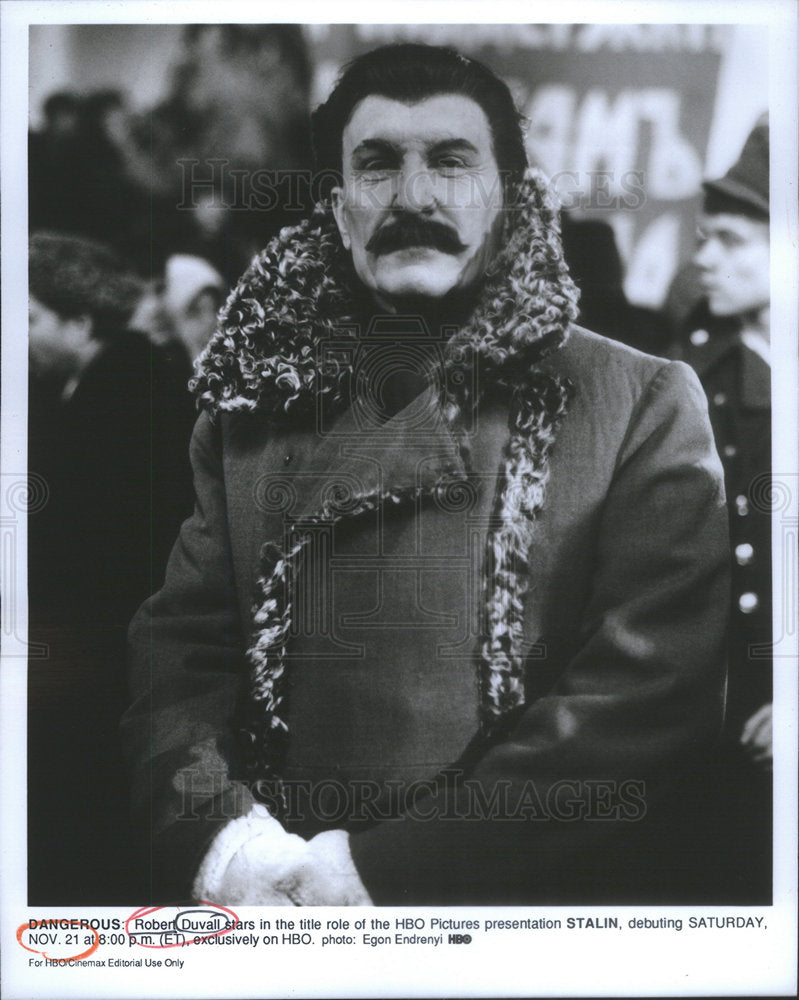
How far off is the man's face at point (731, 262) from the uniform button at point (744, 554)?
62cm

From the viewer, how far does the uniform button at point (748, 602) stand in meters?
2.77

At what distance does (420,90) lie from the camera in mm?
2738

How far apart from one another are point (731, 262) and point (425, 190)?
2.73 ft

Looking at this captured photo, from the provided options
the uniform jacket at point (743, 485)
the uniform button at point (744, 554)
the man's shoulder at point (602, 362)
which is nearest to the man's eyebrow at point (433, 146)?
the man's shoulder at point (602, 362)

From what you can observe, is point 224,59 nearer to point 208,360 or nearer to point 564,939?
point 208,360

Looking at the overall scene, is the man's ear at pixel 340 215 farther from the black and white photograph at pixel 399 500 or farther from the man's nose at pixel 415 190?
the man's nose at pixel 415 190

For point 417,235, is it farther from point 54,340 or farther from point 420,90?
point 54,340

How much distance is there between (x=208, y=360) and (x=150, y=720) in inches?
38.1

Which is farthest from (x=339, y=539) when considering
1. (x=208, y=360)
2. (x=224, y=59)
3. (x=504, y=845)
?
(x=224, y=59)

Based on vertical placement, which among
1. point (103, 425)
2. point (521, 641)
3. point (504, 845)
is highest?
point (103, 425)

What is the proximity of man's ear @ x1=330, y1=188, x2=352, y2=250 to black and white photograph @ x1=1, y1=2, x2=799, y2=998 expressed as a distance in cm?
1

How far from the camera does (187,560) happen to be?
9.16 feet

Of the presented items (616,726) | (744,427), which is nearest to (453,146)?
(744,427)

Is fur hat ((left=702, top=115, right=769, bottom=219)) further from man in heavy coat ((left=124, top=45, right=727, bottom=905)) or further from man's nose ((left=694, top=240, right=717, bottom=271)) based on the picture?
man in heavy coat ((left=124, top=45, right=727, bottom=905))
